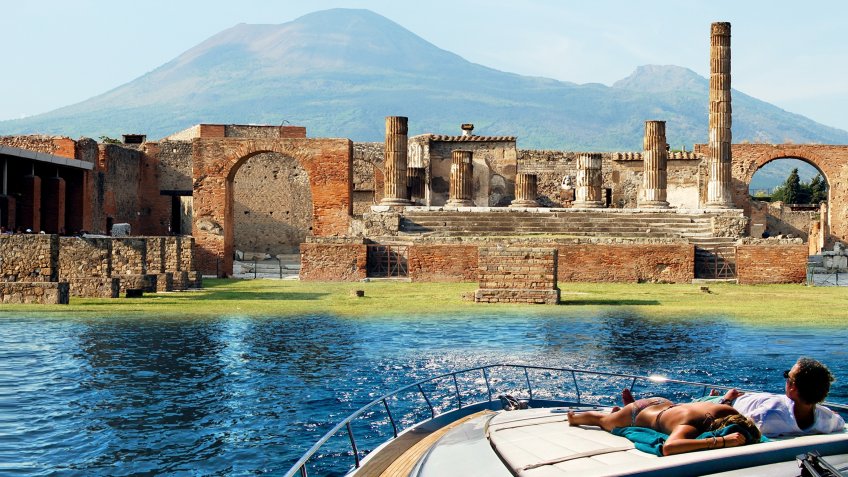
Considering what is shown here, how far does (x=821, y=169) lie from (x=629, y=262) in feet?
75.9

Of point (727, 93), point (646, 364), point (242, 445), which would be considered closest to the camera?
point (242, 445)

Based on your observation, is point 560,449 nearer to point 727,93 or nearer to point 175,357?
point 175,357

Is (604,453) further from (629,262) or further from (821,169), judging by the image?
(821,169)

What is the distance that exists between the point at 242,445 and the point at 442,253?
18303mm

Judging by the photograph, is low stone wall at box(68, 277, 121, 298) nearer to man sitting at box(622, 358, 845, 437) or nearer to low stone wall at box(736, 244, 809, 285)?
low stone wall at box(736, 244, 809, 285)

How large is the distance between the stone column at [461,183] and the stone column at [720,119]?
7601mm

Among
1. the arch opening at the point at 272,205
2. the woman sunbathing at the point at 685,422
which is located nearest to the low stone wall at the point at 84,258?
the woman sunbathing at the point at 685,422

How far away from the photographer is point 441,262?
26750 millimetres

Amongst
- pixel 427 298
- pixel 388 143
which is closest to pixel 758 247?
pixel 427 298

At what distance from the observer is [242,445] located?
8.59 m

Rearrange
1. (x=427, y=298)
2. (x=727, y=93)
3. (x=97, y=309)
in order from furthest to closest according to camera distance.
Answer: (x=727, y=93)
(x=427, y=298)
(x=97, y=309)

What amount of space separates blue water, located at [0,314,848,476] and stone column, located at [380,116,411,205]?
15896 millimetres

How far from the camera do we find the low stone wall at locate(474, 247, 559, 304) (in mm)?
20594

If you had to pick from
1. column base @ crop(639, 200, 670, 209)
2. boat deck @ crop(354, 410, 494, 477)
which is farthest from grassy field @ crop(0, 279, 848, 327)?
boat deck @ crop(354, 410, 494, 477)
